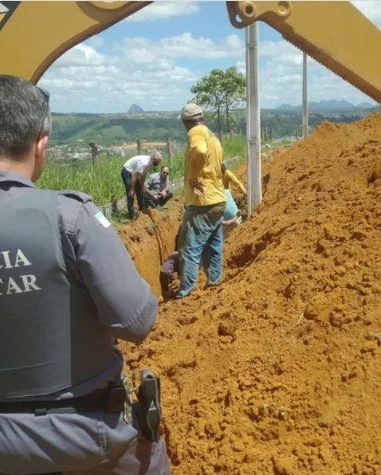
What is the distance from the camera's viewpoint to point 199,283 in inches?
300

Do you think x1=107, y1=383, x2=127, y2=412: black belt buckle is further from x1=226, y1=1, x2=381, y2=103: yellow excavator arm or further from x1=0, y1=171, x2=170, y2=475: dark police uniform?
x1=226, y1=1, x2=381, y2=103: yellow excavator arm

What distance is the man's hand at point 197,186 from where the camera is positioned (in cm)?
625

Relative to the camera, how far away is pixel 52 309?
197 cm

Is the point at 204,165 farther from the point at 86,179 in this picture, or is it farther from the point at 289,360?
the point at 86,179

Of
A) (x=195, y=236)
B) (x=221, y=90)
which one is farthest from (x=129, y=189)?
(x=221, y=90)

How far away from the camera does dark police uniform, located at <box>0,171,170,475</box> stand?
191cm

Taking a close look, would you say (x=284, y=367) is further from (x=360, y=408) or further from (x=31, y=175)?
(x=31, y=175)

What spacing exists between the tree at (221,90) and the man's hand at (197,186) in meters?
22.4

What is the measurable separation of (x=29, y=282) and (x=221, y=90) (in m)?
27.9

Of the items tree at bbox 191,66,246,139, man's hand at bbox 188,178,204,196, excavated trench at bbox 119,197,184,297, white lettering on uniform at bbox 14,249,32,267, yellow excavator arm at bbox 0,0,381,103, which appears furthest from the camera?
tree at bbox 191,66,246,139

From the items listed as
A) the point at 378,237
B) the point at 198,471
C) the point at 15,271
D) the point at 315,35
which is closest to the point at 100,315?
the point at 15,271

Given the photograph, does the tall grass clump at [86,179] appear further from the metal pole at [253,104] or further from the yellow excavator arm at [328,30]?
the yellow excavator arm at [328,30]

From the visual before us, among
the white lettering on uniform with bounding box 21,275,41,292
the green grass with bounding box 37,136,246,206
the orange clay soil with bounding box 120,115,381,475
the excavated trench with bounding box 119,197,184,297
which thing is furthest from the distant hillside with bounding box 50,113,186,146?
the white lettering on uniform with bounding box 21,275,41,292

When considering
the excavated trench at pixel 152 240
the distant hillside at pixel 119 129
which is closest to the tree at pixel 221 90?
the distant hillside at pixel 119 129
